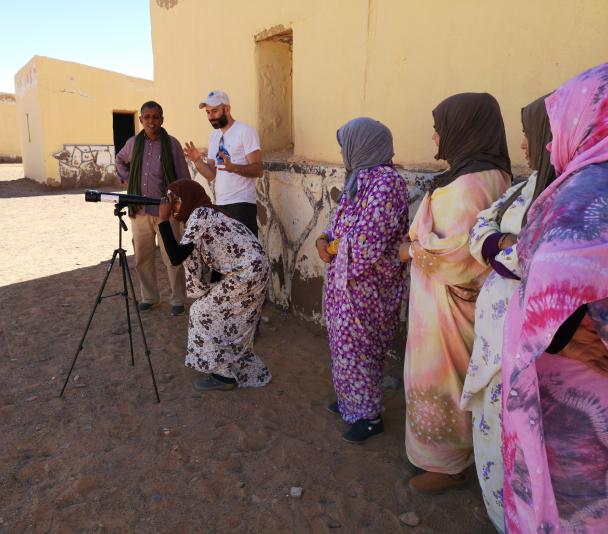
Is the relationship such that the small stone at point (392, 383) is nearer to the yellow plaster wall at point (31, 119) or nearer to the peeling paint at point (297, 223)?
the peeling paint at point (297, 223)

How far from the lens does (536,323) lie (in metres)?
1.23

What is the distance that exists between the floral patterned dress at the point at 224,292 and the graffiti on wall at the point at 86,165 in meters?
14.3

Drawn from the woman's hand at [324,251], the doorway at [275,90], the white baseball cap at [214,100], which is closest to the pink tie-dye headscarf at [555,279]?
the woman's hand at [324,251]

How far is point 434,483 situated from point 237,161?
9.22 feet

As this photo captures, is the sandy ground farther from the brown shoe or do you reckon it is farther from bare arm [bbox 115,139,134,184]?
bare arm [bbox 115,139,134,184]

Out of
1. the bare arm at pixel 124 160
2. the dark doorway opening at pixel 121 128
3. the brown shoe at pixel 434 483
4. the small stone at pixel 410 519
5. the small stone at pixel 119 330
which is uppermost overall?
the dark doorway opening at pixel 121 128

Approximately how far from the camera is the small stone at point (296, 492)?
2350 millimetres

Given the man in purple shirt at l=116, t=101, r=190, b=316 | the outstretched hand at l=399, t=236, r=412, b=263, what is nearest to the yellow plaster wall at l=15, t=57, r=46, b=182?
the man in purple shirt at l=116, t=101, r=190, b=316

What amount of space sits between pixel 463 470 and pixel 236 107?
158 inches

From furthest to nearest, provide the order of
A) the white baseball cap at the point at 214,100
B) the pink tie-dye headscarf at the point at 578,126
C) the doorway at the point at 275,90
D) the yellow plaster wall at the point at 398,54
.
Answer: the doorway at the point at 275,90, the white baseball cap at the point at 214,100, the yellow plaster wall at the point at 398,54, the pink tie-dye headscarf at the point at 578,126

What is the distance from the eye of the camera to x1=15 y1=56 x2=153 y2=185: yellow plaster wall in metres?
14.9

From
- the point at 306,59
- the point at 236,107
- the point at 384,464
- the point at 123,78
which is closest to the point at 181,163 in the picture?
the point at 236,107

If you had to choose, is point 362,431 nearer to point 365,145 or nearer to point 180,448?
point 180,448

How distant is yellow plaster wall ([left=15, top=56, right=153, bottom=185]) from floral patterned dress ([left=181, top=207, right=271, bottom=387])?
46.9ft
